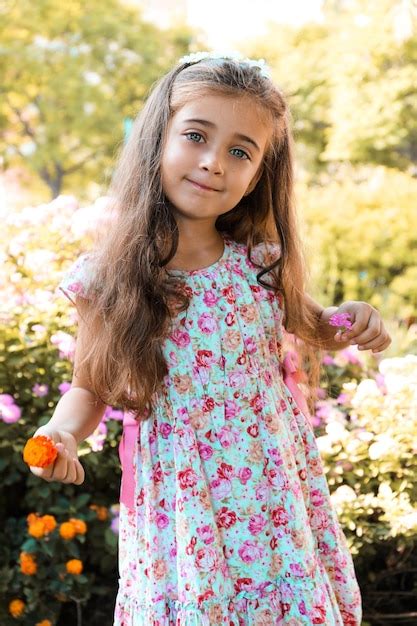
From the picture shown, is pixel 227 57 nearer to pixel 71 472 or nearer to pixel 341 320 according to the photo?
pixel 341 320

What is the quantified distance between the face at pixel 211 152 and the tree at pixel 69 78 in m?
15.3

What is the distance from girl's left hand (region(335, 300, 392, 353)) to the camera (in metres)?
1.80

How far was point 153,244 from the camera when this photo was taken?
178 centimetres

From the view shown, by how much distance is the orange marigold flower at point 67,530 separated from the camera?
2502 millimetres

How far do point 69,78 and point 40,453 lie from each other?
55.3 feet

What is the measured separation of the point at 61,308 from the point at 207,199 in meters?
1.20

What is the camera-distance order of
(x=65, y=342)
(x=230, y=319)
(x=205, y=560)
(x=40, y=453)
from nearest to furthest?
(x=40, y=453), (x=205, y=560), (x=230, y=319), (x=65, y=342)

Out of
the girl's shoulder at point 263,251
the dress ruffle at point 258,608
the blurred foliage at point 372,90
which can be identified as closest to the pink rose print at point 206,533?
the dress ruffle at point 258,608

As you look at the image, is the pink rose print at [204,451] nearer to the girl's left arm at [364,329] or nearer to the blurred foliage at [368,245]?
the girl's left arm at [364,329]

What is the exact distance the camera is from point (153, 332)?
1.71 meters

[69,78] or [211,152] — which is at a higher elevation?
[69,78]

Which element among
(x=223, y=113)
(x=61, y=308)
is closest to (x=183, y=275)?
(x=223, y=113)

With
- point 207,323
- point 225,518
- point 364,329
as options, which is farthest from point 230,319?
point 225,518

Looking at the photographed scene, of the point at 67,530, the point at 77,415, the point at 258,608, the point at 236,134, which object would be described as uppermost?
the point at 236,134
